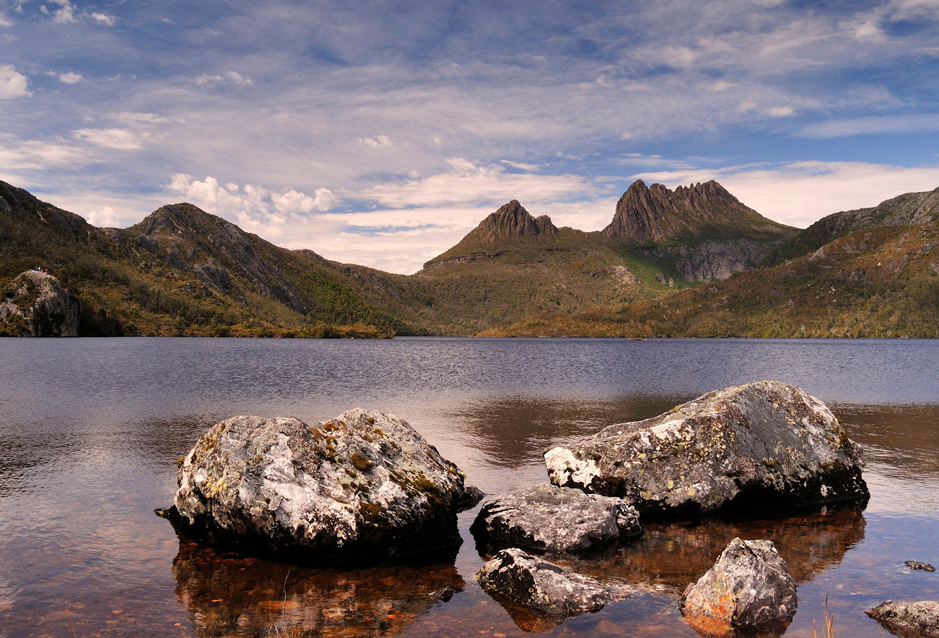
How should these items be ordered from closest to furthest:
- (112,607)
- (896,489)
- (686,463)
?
1. (112,607)
2. (686,463)
3. (896,489)

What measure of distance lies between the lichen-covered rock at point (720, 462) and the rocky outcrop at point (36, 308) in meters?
184

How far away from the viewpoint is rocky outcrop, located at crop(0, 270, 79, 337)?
15125 cm

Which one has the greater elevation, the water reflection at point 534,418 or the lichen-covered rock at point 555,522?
the lichen-covered rock at point 555,522

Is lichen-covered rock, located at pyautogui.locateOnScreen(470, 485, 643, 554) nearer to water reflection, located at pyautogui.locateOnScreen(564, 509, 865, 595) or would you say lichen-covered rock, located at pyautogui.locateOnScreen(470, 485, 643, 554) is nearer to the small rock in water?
water reflection, located at pyautogui.locateOnScreen(564, 509, 865, 595)

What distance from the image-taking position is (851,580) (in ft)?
36.6

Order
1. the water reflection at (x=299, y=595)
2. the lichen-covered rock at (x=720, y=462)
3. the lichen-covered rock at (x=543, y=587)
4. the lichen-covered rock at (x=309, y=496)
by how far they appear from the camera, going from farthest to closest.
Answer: the lichen-covered rock at (x=720, y=462) → the lichen-covered rock at (x=309, y=496) → the lichen-covered rock at (x=543, y=587) → the water reflection at (x=299, y=595)

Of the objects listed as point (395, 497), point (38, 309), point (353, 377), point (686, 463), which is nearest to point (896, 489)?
point (686, 463)

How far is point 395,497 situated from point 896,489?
16.6m

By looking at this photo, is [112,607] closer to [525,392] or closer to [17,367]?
[525,392]

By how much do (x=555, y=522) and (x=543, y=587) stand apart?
3.26 metres

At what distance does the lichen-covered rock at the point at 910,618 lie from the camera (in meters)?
8.86

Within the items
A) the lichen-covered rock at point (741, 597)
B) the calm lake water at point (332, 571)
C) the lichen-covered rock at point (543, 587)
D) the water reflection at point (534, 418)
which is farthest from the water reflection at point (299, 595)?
the water reflection at point (534, 418)

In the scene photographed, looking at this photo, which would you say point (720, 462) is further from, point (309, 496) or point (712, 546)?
point (309, 496)

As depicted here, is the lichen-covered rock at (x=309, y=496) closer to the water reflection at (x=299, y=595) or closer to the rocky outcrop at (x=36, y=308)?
the water reflection at (x=299, y=595)
